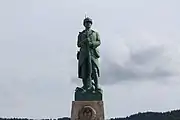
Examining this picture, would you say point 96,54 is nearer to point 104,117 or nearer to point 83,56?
point 83,56

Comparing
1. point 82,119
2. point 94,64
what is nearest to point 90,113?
point 82,119

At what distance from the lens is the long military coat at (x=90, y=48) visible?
91.0ft

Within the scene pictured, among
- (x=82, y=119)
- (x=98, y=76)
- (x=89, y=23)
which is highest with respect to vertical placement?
(x=89, y=23)

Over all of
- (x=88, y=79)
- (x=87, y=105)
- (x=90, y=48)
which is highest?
(x=90, y=48)

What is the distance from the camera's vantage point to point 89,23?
27766 mm

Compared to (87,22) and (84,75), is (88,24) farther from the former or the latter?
(84,75)

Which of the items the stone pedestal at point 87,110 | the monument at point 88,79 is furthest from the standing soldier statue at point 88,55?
the stone pedestal at point 87,110

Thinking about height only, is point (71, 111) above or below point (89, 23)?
below

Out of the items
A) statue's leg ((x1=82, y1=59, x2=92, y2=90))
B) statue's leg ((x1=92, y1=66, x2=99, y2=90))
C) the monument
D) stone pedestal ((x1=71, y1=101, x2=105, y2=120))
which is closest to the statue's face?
the monument

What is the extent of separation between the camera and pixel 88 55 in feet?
91.0

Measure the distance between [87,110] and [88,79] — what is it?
1347 mm

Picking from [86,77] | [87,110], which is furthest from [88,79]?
[87,110]

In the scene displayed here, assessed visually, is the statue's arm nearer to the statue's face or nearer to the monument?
the monument

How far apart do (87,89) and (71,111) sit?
102 centimetres
